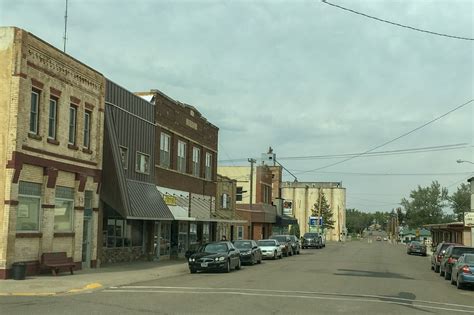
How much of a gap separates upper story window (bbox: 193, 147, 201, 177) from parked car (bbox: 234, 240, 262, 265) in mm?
8263

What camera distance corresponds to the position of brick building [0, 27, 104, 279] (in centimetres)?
2025

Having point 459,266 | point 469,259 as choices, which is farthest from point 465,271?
point 469,259

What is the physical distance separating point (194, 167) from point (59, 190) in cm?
1790

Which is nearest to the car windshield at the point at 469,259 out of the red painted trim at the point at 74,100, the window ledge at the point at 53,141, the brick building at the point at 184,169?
the brick building at the point at 184,169

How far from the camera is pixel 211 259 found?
26062 mm

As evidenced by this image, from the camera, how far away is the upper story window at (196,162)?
41.0 metres

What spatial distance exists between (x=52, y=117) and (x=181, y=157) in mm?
15640

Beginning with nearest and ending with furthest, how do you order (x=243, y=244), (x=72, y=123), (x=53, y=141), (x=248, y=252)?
(x=53, y=141) < (x=72, y=123) < (x=248, y=252) < (x=243, y=244)

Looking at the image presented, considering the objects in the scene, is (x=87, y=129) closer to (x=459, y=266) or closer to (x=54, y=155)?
(x=54, y=155)

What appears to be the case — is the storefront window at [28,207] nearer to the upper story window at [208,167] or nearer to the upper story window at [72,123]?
the upper story window at [72,123]

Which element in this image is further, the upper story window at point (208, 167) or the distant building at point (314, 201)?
the distant building at point (314, 201)

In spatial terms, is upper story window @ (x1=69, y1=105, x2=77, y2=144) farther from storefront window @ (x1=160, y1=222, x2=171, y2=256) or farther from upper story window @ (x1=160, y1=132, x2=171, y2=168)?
storefront window @ (x1=160, y1=222, x2=171, y2=256)

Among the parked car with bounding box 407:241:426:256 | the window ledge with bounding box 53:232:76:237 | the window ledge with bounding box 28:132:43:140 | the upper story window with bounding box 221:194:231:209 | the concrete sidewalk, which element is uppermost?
the window ledge with bounding box 28:132:43:140

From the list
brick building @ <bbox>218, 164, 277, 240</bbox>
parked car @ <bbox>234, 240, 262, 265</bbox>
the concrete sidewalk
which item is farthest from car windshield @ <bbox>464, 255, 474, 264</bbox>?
brick building @ <bbox>218, 164, 277, 240</bbox>
